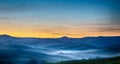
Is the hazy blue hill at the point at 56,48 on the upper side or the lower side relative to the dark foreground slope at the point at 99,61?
upper

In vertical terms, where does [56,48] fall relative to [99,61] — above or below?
above

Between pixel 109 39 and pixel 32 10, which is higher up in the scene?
pixel 32 10

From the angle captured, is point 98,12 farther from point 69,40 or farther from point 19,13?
point 19,13

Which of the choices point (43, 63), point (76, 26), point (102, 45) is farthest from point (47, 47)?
point (102, 45)

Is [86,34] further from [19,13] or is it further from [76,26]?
[19,13]

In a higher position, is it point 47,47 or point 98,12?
point 98,12

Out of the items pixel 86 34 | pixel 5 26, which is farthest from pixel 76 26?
pixel 5 26

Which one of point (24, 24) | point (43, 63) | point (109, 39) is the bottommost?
point (43, 63)

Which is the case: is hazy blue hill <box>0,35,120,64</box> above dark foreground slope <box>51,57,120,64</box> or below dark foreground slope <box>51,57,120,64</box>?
above
